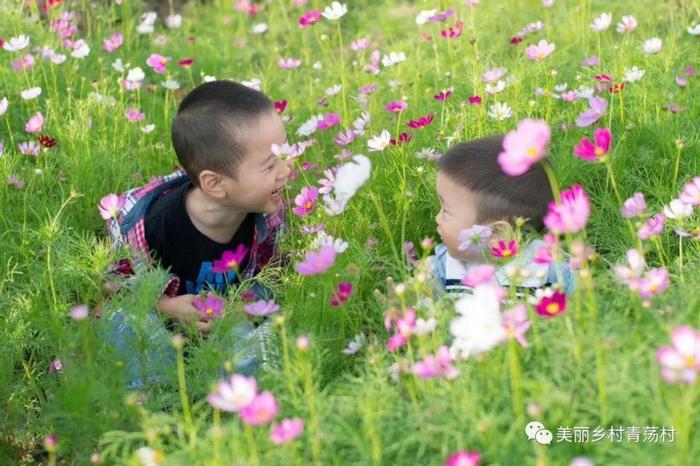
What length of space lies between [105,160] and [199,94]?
0.58 m

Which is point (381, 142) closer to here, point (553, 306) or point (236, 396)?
point (553, 306)

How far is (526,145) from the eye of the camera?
147 centimetres

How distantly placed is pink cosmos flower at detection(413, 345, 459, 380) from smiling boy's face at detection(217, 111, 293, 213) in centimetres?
110

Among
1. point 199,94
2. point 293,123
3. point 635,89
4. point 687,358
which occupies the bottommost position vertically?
point 293,123

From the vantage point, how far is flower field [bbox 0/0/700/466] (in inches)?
57.9

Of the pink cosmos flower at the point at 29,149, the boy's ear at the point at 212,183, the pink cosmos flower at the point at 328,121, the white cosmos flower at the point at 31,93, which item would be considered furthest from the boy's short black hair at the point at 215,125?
the white cosmos flower at the point at 31,93

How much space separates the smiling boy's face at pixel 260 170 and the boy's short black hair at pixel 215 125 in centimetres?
2

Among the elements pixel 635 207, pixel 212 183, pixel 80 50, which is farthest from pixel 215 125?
pixel 80 50

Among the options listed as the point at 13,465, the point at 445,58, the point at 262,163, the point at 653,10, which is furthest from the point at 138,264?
the point at 653,10

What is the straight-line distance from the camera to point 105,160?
3.02m

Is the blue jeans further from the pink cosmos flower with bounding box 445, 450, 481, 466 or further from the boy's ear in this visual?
the pink cosmos flower with bounding box 445, 450, 481, 466

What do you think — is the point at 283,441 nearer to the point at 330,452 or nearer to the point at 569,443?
the point at 330,452

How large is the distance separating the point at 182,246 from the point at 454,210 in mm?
792

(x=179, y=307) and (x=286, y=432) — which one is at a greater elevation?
(x=286, y=432)
